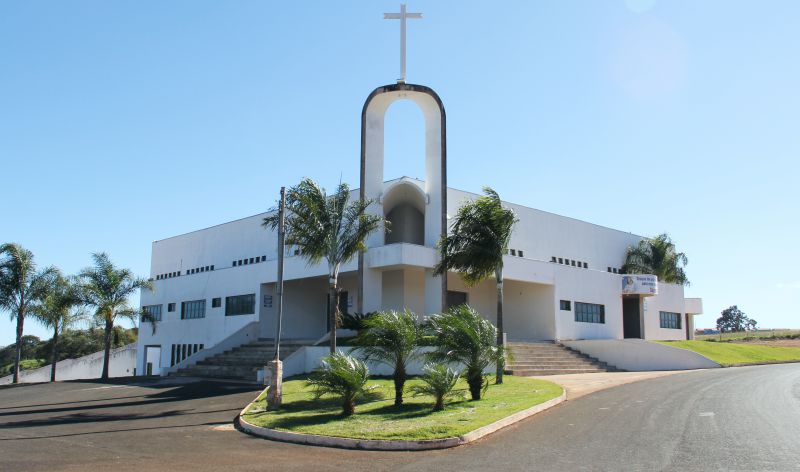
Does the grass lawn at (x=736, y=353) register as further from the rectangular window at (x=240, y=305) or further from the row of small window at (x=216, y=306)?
the row of small window at (x=216, y=306)

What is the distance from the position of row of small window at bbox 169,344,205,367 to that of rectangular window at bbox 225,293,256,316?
12.7 ft

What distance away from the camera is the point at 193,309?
41531 mm

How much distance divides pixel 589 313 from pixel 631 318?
685 cm

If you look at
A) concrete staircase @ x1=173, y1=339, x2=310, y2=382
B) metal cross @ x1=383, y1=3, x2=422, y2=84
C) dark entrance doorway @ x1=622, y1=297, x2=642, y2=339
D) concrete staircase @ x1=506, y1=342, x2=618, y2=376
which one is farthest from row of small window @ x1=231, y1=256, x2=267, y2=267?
dark entrance doorway @ x1=622, y1=297, x2=642, y2=339

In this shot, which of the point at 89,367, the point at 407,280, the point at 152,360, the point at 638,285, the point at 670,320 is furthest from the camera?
the point at 89,367

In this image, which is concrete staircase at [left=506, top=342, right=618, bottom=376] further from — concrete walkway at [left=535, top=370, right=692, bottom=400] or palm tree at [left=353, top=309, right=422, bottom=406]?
palm tree at [left=353, top=309, right=422, bottom=406]

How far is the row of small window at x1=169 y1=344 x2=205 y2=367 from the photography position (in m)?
40.8

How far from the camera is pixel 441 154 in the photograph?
30.8m

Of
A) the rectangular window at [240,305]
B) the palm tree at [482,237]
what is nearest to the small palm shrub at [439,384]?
the palm tree at [482,237]

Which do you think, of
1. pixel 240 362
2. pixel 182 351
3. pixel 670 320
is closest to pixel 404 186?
pixel 240 362

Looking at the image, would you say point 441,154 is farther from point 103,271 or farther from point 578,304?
point 103,271

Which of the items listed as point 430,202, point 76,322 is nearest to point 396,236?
point 430,202

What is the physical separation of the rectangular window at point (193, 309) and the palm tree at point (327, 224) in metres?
20.9

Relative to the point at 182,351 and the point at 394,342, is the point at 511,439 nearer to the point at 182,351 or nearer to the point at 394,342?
the point at 394,342
